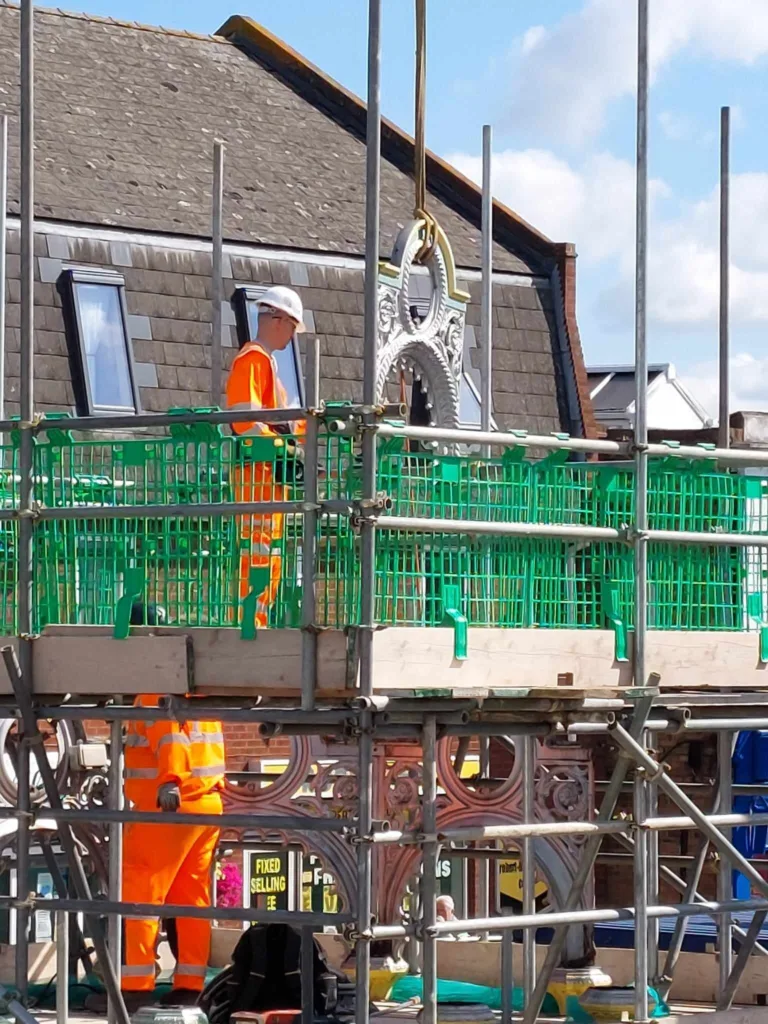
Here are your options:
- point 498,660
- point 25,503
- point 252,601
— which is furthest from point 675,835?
point 252,601

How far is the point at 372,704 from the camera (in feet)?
29.1

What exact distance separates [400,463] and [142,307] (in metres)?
12.0

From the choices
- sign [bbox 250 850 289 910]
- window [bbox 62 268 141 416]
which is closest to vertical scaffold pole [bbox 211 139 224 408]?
window [bbox 62 268 141 416]

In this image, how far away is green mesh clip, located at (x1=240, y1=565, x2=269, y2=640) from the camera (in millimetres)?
9258

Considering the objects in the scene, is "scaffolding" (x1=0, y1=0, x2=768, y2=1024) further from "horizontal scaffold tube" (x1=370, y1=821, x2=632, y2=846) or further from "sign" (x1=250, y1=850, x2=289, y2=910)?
"sign" (x1=250, y1=850, x2=289, y2=910)

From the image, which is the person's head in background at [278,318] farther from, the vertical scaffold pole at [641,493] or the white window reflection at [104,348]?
the white window reflection at [104,348]

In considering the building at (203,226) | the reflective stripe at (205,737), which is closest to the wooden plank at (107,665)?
the reflective stripe at (205,737)

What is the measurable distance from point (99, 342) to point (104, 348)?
0.07m

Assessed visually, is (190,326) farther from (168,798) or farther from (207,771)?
(168,798)

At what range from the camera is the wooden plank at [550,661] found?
30.1 ft

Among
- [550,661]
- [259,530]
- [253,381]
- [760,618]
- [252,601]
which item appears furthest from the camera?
[760,618]

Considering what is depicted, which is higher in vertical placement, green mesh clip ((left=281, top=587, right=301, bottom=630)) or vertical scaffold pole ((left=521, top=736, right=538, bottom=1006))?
green mesh clip ((left=281, top=587, right=301, bottom=630))

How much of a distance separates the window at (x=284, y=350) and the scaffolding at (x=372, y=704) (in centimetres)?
1023

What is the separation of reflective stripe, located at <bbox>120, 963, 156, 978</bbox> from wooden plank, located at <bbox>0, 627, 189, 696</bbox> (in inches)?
68.1
